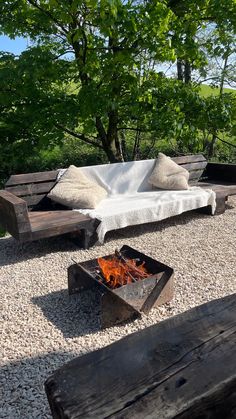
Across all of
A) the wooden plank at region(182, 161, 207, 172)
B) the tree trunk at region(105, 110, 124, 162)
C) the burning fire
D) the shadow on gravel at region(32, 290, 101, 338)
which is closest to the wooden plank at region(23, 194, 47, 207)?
the shadow on gravel at region(32, 290, 101, 338)

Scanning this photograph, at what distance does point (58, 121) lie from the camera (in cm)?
592

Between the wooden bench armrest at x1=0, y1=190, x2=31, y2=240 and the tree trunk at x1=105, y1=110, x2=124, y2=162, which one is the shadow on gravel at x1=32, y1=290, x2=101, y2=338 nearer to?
the wooden bench armrest at x1=0, y1=190, x2=31, y2=240

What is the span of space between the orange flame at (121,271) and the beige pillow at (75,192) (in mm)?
1426

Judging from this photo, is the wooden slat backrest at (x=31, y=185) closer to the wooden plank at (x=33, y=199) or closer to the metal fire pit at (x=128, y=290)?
the wooden plank at (x=33, y=199)

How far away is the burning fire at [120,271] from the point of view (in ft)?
9.35

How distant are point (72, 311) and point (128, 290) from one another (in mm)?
522

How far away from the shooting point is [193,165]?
19.7ft

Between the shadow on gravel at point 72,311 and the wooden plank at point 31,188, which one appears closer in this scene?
the shadow on gravel at point 72,311

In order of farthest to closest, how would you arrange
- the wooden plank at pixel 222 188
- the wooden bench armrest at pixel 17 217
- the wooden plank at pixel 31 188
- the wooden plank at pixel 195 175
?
the wooden plank at pixel 195 175 < the wooden plank at pixel 222 188 < the wooden plank at pixel 31 188 < the wooden bench armrest at pixel 17 217

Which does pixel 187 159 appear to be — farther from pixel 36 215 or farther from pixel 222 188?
pixel 36 215

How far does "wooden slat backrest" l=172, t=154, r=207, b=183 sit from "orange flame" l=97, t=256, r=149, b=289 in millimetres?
3136

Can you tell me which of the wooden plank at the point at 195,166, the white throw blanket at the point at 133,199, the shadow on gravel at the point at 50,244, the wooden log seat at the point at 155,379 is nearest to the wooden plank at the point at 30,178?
the white throw blanket at the point at 133,199

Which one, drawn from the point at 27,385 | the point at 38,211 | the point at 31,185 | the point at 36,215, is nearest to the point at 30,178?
the point at 31,185

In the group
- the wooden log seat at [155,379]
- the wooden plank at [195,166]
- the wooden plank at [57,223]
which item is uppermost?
the wooden log seat at [155,379]
